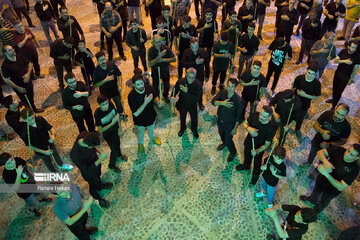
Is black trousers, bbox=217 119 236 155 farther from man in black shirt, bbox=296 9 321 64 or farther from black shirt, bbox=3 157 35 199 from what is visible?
man in black shirt, bbox=296 9 321 64

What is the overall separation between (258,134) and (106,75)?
3658mm

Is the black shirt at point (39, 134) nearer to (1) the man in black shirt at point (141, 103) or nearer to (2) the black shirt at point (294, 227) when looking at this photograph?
(1) the man in black shirt at point (141, 103)

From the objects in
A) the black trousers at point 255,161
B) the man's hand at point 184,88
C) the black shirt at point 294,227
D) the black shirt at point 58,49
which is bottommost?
the black trousers at point 255,161

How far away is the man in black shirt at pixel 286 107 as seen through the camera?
17.5 ft

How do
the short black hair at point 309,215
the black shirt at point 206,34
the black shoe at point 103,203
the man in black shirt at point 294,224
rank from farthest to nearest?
the black shirt at point 206,34
the black shoe at point 103,203
the man in black shirt at point 294,224
the short black hair at point 309,215

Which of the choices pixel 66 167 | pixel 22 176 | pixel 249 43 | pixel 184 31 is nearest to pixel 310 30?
pixel 249 43

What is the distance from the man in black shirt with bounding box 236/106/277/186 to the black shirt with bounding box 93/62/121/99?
3.21 metres

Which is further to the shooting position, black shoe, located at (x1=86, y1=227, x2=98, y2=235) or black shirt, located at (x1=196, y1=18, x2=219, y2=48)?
black shirt, located at (x1=196, y1=18, x2=219, y2=48)

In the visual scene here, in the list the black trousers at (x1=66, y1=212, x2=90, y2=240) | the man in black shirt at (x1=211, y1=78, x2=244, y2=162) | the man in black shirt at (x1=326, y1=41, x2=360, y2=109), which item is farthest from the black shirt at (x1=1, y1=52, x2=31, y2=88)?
the man in black shirt at (x1=326, y1=41, x2=360, y2=109)

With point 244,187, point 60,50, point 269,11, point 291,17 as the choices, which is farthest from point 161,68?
point 269,11

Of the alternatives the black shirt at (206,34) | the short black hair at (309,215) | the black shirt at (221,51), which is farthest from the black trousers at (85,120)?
the short black hair at (309,215)

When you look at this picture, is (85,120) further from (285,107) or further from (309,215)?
(309,215)

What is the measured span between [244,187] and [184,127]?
205cm

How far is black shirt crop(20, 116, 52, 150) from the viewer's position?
4.93 meters
